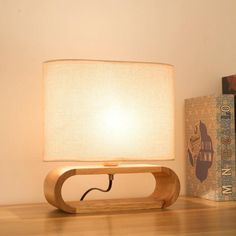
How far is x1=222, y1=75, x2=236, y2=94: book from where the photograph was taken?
153cm

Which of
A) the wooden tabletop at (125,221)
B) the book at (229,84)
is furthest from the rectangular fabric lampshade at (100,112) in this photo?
the book at (229,84)

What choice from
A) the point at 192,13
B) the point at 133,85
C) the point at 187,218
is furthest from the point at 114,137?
the point at 192,13

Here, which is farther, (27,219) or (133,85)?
(133,85)

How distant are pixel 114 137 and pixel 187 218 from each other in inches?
9.7

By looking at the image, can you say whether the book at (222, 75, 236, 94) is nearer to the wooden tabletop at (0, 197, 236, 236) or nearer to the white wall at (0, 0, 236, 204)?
the white wall at (0, 0, 236, 204)

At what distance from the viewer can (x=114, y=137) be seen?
1204 millimetres

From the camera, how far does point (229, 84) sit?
5.11 feet

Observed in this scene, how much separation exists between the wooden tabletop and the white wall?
0.16 m

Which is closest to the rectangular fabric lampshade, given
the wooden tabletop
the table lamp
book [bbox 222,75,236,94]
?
the table lamp

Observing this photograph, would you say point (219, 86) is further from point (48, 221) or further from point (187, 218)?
point (48, 221)

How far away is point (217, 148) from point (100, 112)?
0.36 metres

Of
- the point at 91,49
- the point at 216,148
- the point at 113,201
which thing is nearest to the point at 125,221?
the point at 113,201

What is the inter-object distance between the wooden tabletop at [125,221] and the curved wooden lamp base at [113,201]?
3 centimetres

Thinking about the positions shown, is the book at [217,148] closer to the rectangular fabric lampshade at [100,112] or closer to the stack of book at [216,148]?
the stack of book at [216,148]
